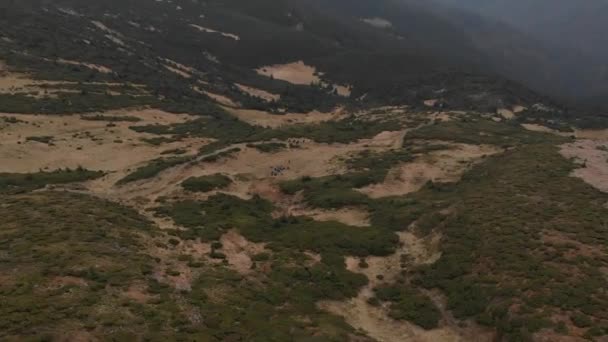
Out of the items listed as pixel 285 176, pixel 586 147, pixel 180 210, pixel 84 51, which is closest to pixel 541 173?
pixel 586 147

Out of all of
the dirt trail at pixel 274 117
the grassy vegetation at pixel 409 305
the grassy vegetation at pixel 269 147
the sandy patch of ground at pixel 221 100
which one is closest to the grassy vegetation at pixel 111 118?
the dirt trail at pixel 274 117

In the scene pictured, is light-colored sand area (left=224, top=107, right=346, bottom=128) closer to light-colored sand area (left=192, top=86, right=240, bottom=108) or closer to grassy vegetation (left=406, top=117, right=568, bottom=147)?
light-colored sand area (left=192, top=86, right=240, bottom=108)

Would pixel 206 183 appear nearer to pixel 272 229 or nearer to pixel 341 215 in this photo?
pixel 272 229

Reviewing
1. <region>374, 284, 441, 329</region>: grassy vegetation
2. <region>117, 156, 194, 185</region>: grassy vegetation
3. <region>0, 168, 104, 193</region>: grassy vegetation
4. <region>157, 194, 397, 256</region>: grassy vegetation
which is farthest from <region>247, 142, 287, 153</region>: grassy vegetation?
<region>374, 284, 441, 329</region>: grassy vegetation

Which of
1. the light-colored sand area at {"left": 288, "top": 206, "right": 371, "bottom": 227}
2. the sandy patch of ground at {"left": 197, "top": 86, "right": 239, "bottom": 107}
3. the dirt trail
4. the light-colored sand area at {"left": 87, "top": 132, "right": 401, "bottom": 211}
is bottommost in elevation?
the sandy patch of ground at {"left": 197, "top": 86, "right": 239, "bottom": 107}

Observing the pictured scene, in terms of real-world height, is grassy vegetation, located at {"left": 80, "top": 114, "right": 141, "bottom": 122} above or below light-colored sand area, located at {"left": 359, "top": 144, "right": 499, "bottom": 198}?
below

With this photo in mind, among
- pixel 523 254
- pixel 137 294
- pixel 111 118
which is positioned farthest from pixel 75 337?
pixel 111 118

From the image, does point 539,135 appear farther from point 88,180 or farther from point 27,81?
point 27,81
